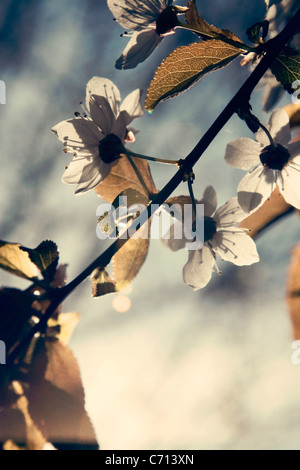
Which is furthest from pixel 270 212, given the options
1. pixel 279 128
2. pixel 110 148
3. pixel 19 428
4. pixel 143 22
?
pixel 19 428

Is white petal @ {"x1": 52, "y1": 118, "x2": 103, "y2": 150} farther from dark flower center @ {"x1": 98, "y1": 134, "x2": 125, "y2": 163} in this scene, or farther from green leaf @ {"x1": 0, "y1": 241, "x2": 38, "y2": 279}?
green leaf @ {"x1": 0, "y1": 241, "x2": 38, "y2": 279}

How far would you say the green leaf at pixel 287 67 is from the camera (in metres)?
0.65

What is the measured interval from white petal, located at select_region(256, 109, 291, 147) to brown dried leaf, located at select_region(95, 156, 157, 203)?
0.91 feet

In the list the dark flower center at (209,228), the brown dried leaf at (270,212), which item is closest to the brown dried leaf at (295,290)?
the brown dried leaf at (270,212)

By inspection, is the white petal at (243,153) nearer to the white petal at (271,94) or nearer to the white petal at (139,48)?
the white petal at (271,94)

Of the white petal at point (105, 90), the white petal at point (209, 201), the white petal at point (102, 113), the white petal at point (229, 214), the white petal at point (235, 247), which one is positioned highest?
the white petal at point (105, 90)

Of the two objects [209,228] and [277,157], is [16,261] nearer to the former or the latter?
[209,228]

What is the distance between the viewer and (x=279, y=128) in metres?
0.77

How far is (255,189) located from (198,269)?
0.23m

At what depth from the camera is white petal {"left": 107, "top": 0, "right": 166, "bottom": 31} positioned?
0.74 metres

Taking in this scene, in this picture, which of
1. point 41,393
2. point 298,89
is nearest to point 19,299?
point 41,393

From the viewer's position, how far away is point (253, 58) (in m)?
0.75

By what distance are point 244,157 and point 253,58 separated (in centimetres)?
21
